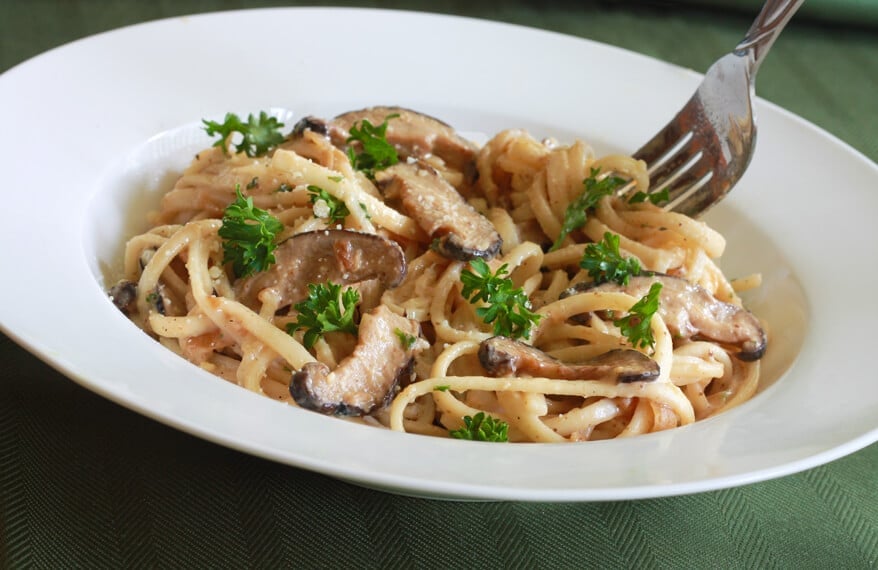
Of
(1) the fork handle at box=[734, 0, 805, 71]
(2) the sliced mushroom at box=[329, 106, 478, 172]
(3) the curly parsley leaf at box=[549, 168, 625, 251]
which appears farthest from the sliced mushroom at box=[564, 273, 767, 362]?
(2) the sliced mushroom at box=[329, 106, 478, 172]

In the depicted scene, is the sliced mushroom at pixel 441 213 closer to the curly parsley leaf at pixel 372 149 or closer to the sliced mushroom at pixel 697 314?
the curly parsley leaf at pixel 372 149

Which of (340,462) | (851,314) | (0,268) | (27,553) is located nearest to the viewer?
(340,462)

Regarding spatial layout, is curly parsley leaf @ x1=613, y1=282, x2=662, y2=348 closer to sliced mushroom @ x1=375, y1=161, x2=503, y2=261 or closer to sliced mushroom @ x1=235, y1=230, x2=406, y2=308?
sliced mushroom @ x1=375, y1=161, x2=503, y2=261

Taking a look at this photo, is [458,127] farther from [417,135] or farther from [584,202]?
[584,202]

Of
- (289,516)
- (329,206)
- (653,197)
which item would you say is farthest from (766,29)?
(289,516)

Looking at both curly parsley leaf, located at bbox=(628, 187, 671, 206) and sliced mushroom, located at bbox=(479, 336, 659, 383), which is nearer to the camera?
sliced mushroom, located at bbox=(479, 336, 659, 383)

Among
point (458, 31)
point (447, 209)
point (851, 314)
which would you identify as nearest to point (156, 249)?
point (447, 209)

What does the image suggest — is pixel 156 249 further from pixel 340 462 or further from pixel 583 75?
pixel 583 75
